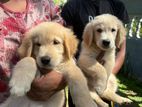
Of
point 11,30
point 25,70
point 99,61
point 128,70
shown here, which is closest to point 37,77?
point 25,70

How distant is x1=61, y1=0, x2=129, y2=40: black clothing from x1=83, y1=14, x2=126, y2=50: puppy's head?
137 mm

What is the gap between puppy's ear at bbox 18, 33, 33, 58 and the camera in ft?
10.0

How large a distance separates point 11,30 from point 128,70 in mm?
9336

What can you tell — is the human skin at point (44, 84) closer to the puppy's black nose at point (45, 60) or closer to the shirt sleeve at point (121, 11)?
the puppy's black nose at point (45, 60)

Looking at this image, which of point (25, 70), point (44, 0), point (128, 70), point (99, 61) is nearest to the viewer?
point (25, 70)

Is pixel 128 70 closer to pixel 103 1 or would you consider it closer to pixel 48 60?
pixel 103 1

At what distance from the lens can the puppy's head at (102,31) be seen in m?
4.18

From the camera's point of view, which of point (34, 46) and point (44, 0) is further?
point (44, 0)

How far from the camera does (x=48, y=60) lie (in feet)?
9.89

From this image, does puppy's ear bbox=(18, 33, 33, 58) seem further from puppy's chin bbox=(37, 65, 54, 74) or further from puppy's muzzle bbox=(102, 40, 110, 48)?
puppy's muzzle bbox=(102, 40, 110, 48)

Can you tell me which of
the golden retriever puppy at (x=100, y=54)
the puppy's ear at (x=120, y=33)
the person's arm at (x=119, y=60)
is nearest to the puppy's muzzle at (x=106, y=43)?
the golden retriever puppy at (x=100, y=54)

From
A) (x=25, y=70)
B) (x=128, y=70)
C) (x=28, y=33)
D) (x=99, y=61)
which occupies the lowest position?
(x=128, y=70)

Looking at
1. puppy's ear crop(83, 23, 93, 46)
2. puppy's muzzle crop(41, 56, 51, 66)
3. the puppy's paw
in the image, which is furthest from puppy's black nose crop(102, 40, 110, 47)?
the puppy's paw

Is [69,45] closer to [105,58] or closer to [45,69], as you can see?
[45,69]
